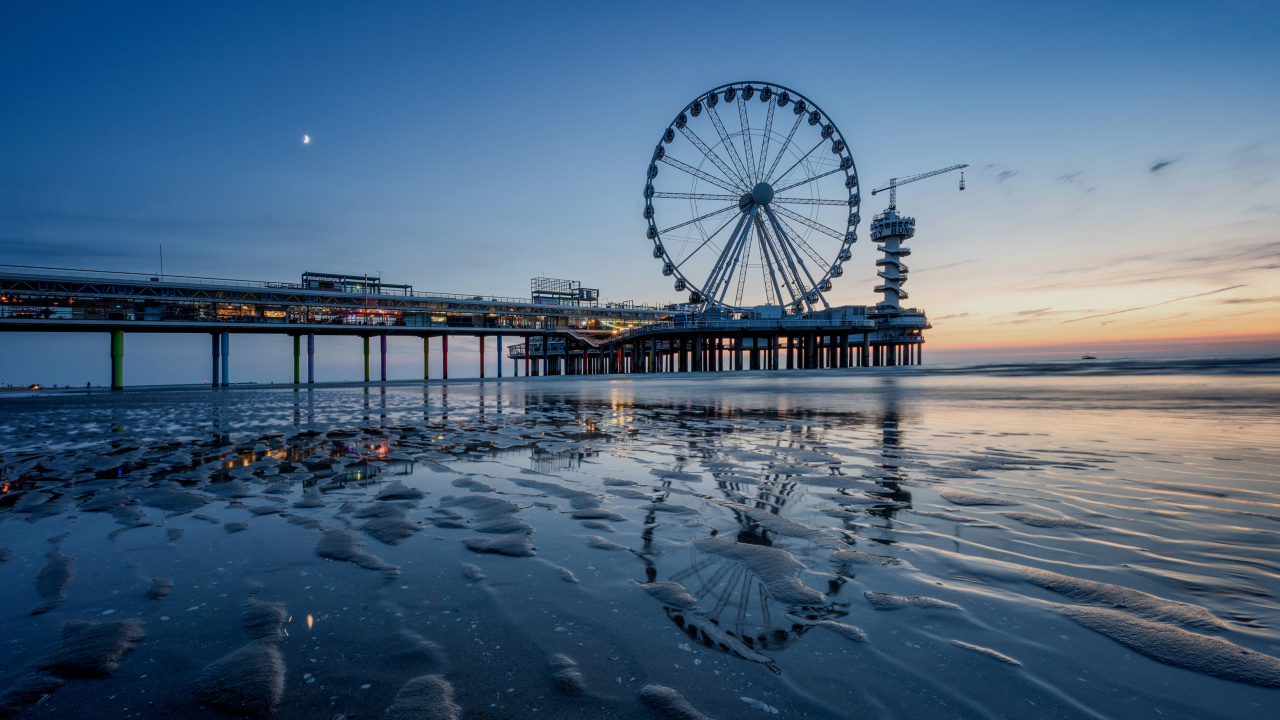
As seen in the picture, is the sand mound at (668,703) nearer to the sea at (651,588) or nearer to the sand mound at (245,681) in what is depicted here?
the sea at (651,588)

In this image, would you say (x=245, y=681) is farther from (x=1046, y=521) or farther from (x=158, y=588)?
(x=1046, y=521)

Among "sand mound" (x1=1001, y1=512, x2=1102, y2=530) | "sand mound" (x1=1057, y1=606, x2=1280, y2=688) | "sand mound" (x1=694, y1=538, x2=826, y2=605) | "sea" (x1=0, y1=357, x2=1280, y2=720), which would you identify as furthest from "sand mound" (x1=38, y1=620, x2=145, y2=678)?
"sand mound" (x1=1001, y1=512, x2=1102, y2=530)

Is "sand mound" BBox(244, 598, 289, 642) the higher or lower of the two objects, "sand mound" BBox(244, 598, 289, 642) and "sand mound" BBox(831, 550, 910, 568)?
the lower

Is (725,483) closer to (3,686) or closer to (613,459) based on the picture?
(613,459)

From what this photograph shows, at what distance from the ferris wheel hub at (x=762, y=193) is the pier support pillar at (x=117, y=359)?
51733 millimetres

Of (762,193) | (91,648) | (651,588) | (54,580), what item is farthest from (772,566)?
(762,193)

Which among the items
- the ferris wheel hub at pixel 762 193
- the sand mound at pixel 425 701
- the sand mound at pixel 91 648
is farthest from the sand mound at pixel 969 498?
the ferris wheel hub at pixel 762 193

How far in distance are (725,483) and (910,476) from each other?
1698 millimetres

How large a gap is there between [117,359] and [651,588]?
56182 millimetres

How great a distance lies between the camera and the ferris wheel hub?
42969mm

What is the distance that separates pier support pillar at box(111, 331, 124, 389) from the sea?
48.0 m

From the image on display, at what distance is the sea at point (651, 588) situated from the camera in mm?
1587

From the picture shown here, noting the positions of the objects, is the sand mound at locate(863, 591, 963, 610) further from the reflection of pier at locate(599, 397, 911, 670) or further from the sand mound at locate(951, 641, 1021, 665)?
the sand mound at locate(951, 641, 1021, 665)

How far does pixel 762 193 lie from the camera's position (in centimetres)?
4306
